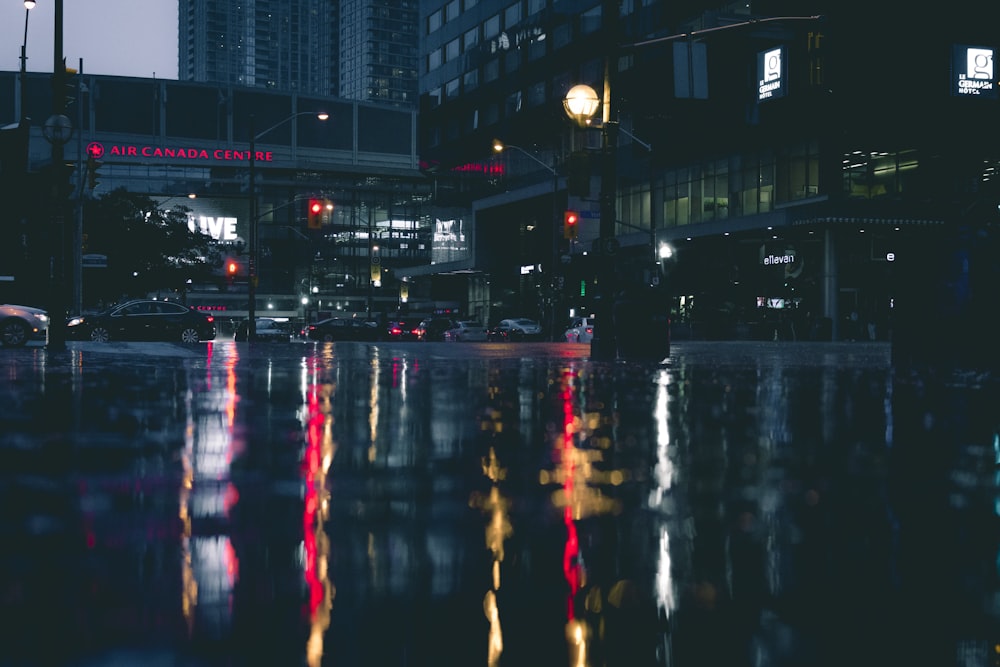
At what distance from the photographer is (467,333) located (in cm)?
6681

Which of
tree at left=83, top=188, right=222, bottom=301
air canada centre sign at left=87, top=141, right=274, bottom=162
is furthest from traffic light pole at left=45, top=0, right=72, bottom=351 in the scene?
air canada centre sign at left=87, top=141, right=274, bottom=162

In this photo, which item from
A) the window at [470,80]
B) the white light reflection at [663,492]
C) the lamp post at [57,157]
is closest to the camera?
the white light reflection at [663,492]

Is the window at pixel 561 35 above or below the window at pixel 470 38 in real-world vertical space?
below

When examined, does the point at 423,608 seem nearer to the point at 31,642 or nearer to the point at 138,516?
the point at 31,642

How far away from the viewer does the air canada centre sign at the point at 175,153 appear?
128 meters

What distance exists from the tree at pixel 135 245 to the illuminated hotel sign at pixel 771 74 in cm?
3884

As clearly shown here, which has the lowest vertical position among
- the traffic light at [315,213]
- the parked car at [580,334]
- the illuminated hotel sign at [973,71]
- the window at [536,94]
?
the parked car at [580,334]

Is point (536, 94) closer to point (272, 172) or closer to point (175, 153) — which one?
point (175, 153)

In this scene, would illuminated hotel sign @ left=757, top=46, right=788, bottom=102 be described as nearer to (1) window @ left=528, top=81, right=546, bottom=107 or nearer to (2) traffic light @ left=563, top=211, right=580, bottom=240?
(2) traffic light @ left=563, top=211, right=580, bottom=240

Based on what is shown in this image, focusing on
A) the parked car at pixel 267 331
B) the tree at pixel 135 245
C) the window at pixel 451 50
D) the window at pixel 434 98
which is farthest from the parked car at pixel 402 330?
the window at pixel 434 98

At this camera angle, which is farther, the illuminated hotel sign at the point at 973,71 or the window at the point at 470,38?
the window at the point at 470,38

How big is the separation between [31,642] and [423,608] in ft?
4.03

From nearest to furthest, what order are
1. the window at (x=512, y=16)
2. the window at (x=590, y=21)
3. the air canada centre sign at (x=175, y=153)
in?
the window at (x=590, y=21), the window at (x=512, y=16), the air canada centre sign at (x=175, y=153)

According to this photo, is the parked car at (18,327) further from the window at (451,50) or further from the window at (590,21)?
the window at (451,50)
